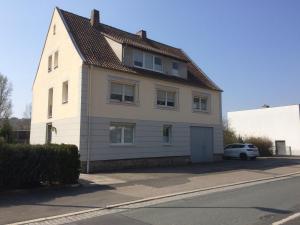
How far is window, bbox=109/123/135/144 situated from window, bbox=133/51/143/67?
4.50m

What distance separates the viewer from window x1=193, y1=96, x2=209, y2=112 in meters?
28.0

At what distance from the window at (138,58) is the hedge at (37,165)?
11.0 meters

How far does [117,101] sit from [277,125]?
31155mm

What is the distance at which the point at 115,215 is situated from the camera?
31.2ft

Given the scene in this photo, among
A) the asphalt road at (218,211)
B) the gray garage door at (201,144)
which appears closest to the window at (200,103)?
the gray garage door at (201,144)

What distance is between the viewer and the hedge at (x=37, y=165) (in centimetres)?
1280

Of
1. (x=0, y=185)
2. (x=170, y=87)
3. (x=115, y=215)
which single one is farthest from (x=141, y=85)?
(x=115, y=215)

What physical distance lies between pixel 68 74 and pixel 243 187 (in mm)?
13212

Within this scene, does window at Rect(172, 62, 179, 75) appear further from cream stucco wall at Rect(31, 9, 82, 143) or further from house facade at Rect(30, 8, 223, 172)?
cream stucco wall at Rect(31, 9, 82, 143)

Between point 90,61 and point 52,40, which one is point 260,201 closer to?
point 90,61

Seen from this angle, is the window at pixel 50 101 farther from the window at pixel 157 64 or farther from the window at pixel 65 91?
the window at pixel 157 64

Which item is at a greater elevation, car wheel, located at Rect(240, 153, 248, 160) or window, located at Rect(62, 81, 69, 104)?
window, located at Rect(62, 81, 69, 104)

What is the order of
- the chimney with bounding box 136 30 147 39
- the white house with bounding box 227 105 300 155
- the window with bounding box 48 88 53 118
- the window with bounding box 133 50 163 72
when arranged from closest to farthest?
the window with bounding box 133 50 163 72 → the window with bounding box 48 88 53 118 → the chimney with bounding box 136 30 147 39 → the white house with bounding box 227 105 300 155

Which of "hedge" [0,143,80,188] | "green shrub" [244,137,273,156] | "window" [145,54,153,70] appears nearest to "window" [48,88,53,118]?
"window" [145,54,153,70]
